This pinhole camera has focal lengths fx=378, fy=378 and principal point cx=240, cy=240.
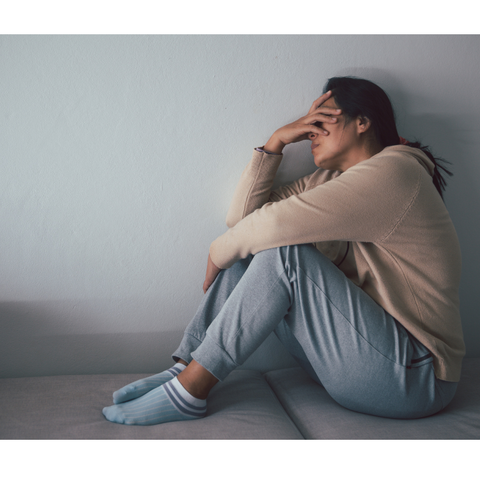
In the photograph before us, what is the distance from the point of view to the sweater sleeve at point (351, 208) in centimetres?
91

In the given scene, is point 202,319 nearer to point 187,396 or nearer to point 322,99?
point 187,396

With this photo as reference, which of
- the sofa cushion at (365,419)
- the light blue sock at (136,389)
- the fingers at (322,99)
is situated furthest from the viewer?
the fingers at (322,99)

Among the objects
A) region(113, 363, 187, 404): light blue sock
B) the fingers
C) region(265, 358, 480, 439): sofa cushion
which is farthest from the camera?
the fingers

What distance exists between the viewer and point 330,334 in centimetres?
92

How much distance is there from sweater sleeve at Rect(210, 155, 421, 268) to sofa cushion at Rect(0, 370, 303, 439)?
0.44 m

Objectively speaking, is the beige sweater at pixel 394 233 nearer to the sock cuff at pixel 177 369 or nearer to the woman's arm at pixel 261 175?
the woman's arm at pixel 261 175

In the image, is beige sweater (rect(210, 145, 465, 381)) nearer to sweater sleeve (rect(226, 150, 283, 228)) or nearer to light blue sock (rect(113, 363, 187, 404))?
sweater sleeve (rect(226, 150, 283, 228))

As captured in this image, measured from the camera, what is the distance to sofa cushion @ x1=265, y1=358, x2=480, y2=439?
2.92 feet

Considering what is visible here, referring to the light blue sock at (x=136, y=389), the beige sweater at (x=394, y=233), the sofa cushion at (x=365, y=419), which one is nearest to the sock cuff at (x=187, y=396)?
the light blue sock at (x=136, y=389)

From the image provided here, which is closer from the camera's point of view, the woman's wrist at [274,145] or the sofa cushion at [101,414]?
the sofa cushion at [101,414]

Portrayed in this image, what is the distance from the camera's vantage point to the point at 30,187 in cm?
125

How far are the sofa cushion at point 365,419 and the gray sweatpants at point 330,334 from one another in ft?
0.14

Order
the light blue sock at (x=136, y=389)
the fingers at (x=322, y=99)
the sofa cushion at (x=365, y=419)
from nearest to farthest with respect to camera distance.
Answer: the sofa cushion at (x=365, y=419), the light blue sock at (x=136, y=389), the fingers at (x=322, y=99)

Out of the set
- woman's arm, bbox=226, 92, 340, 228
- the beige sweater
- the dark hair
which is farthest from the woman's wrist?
the beige sweater
